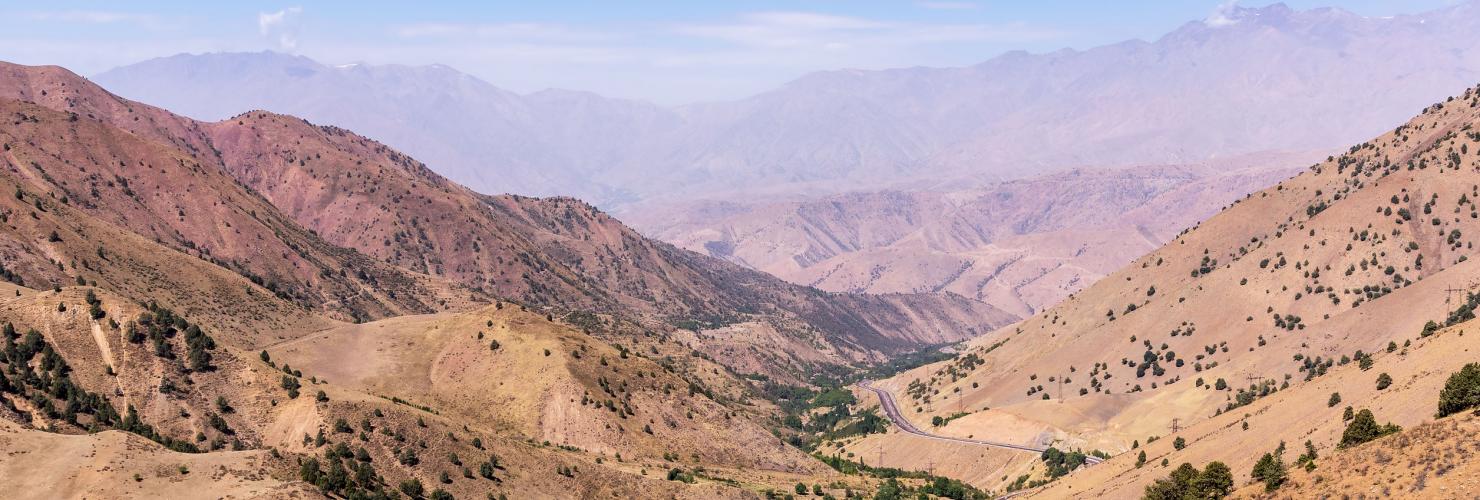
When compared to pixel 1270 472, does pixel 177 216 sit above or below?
above

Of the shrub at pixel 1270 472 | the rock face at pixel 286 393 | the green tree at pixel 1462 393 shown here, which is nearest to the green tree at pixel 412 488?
the rock face at pixel 286 393

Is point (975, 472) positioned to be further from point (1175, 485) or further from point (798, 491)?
point (1175, 485)

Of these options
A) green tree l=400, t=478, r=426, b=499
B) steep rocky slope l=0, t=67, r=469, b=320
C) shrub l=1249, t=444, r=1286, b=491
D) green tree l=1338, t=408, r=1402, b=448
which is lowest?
green tree l=400, t=478, r=426, b=499

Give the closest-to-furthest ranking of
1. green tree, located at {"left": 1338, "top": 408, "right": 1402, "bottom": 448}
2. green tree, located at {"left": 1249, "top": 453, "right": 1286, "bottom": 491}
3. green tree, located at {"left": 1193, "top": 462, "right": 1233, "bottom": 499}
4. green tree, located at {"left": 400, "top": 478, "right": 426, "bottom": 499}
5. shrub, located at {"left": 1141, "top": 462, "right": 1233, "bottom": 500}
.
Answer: green tree, located at {"left": 1249, "top": 453, "right": 1286, "bottom": 491} → green tree, located at {"left": 1338, "top": 408, "right": 1402, "bottom": 448} → green tree, located at {"left": 1193, "top": 462, "right": 1233, "bottom": 499} → shrub, located at {"left": 1141, "top": 462, "right": 1233, "bottom": 500} → green tree, located at {"left": 400, "top": 478, "right": 426, "bottom": 499}

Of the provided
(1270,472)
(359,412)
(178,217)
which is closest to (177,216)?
(178,217)

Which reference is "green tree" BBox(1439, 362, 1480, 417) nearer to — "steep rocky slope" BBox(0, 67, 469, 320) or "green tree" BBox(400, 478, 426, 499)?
"green tree" BBox(400, 478, 426, 499)

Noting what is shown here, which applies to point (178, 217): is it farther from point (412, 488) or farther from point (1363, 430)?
point (1363, 430)

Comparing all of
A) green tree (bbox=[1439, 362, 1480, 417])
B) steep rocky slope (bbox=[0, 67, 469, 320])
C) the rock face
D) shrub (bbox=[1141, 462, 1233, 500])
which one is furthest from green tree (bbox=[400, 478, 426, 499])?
steep rocky slope (bbox=[0, 67, 469, 320])

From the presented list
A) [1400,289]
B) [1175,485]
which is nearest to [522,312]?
[1175,485]

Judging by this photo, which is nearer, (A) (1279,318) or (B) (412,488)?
(B) (412,488)

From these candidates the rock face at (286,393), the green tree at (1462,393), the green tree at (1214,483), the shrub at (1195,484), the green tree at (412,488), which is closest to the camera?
the green tree at (1462,393)

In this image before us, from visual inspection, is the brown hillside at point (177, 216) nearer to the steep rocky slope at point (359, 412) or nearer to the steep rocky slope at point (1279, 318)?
the steep rocky slope at point (359, 412)
